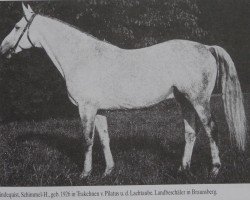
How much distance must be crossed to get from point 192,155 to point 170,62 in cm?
59

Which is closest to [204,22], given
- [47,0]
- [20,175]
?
[47,0]

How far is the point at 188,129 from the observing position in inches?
83.7

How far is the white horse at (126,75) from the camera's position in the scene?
2.03 metres

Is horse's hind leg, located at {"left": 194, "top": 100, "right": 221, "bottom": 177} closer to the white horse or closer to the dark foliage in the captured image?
the white horse

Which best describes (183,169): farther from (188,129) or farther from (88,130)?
(88,130)

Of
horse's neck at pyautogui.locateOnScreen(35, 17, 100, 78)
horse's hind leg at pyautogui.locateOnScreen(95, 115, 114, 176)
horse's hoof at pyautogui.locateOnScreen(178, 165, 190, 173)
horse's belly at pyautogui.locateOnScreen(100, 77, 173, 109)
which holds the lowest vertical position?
horse's hoof at pyautogui.locateOnScreen(178, 165, 190, 173)

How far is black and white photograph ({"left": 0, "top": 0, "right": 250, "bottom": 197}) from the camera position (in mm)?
2051

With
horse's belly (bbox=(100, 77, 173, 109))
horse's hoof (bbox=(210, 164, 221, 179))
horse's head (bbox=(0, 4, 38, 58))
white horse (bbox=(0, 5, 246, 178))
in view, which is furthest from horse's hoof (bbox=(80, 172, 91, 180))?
horse's head (bbox=(0, 4, 38, 58))

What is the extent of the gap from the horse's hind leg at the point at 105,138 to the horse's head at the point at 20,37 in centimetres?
63

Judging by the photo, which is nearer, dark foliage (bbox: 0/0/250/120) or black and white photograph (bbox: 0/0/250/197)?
black and white photograph (bbox: 0/0/250/197)

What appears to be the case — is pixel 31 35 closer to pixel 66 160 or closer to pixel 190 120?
pixel 66 160

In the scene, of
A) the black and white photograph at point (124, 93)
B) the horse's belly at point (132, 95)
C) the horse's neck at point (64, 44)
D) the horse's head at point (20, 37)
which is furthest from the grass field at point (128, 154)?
the horse's head at point (20, 37)

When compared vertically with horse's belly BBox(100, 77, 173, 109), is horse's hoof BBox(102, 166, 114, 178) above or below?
below

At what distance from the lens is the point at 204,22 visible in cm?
239
